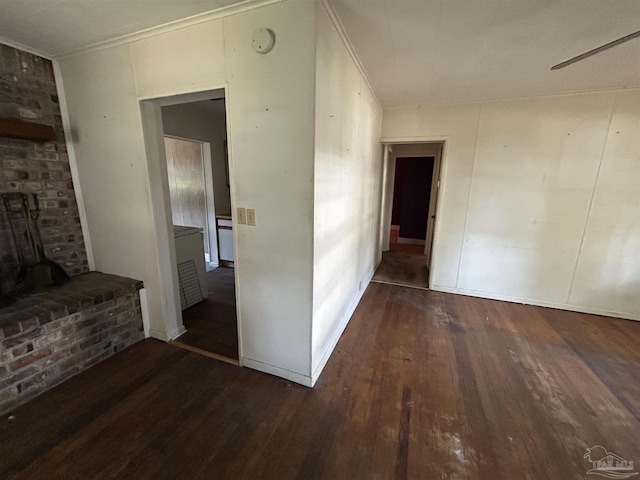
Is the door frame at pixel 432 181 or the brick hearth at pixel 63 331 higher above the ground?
the door frame at pixel 432 181

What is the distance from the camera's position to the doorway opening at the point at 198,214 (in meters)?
2.23

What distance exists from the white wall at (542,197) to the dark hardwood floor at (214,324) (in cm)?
286

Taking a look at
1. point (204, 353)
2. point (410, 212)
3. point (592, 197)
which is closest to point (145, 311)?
point (204, 353)

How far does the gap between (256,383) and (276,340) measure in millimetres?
350

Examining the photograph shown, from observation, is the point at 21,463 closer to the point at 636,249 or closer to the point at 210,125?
the point at 210,125

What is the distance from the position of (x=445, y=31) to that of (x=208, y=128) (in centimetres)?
352

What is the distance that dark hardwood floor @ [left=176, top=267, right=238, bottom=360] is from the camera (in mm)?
2355

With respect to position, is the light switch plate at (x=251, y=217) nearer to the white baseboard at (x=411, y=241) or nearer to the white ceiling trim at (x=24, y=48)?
the white ceiling trim at (x=24, y=48)

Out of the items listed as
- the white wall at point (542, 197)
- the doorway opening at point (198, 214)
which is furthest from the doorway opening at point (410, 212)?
the doorway opening at point (198, 214)

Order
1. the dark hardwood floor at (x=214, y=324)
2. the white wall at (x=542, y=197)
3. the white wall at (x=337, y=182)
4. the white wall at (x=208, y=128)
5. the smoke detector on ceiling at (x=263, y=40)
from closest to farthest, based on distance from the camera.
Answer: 1. the smoke detector on ceiling at (x=263, y=40)
2. the white wall at (x=337, y=182)
3. the dark hardwood floor at (x=214, y=324)
4. the white wall at (x=542, y=197)
5. the white wall at (x=208, y=128)

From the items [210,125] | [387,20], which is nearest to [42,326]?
[387,20]

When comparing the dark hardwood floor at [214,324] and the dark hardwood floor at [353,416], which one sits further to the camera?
the dark hardwood floor at [214,324]

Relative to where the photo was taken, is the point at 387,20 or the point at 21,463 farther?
the point at 387,20

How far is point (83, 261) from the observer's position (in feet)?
8.31
